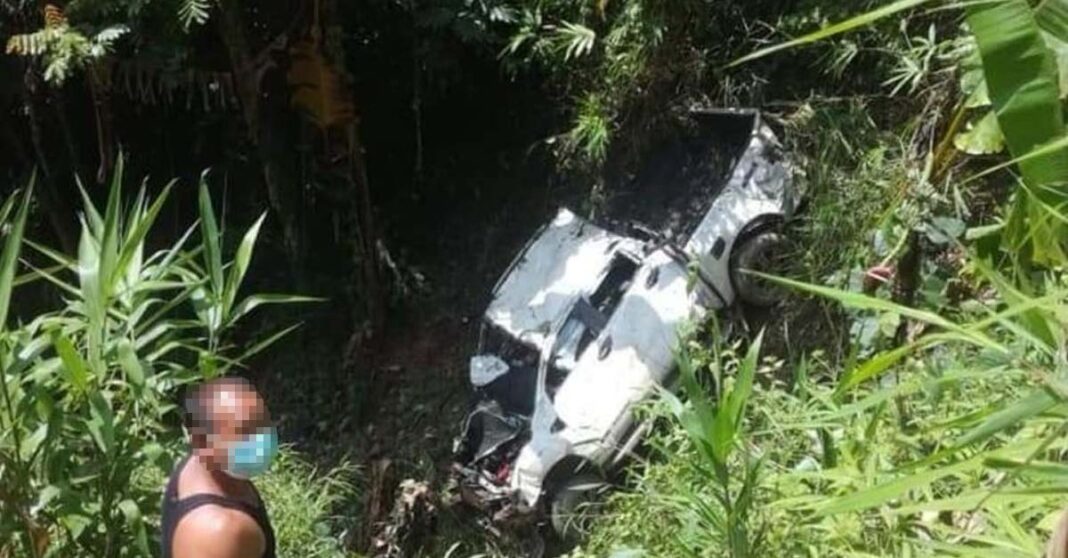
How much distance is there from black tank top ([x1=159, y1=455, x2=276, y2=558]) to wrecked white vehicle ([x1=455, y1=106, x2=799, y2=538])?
311cm

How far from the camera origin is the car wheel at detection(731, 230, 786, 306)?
21.6 feet

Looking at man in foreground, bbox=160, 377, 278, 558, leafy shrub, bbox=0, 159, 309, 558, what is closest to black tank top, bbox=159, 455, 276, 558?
man in foreground, bbox=160, 377, 278, 558

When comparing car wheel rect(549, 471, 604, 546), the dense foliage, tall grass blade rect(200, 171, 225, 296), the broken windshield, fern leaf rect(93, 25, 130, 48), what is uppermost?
fern leaf rect(93, 25, 130, 48)

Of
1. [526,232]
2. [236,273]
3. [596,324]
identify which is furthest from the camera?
[526,232]

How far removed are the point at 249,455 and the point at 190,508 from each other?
16cm

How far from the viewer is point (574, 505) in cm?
641

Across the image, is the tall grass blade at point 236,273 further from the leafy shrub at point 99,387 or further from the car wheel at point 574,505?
the car wheel at point 574,505

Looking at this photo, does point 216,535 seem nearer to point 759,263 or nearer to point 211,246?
point 211,246

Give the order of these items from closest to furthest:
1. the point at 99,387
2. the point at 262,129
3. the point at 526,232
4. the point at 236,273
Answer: the point at 99,387, the point at 236,273, the point at 262,129, the point at 526,232

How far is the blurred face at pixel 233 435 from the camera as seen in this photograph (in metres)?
3.09

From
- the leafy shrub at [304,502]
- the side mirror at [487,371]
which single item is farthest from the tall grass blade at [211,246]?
the side mirror at [487,371]

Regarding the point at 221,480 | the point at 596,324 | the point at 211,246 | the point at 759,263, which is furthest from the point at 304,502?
the point at 221,480

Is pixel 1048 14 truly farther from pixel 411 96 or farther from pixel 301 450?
pixel 411 96

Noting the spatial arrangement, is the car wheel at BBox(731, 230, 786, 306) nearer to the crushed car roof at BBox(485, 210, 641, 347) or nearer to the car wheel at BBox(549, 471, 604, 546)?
the crushed car roof at BBox(485, 210, 641, 347)
